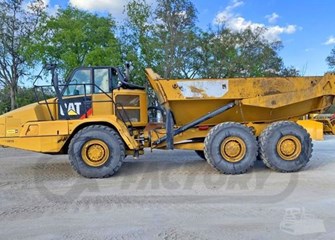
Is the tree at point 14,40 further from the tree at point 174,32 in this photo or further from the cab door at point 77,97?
the cab door at point 77,97

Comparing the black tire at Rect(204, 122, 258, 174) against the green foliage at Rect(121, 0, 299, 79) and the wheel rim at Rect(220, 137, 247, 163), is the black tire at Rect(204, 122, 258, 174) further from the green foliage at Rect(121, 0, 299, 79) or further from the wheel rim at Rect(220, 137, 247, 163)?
the green foliage at Rect(121, 0, 299, 79)

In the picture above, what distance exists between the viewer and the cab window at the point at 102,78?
7.77m

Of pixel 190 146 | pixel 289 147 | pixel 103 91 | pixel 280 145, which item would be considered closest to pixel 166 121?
pixel 190 146

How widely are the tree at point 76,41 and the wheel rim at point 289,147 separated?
667 inches

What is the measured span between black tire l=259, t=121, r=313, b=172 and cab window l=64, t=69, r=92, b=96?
3830 mm

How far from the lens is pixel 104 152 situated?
286 inches

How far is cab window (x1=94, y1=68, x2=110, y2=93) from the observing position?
306 inches

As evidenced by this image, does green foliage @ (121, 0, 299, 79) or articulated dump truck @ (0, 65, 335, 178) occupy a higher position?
green foliage @ (121, 0, 299, 79)

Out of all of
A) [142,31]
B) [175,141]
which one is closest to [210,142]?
[175,141]

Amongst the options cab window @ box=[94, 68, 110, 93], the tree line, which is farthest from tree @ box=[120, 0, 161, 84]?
cab window @ box=[94, 68, 110, 93]

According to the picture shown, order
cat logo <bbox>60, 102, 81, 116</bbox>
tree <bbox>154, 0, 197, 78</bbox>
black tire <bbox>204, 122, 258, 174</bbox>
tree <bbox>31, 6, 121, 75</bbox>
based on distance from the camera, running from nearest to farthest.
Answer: black tire <bbox>204, 122, 258, 174</bbox> → cat logo <bbox>60, 102, 81, 116</bbox> → tree <bbox>31, 6, 121, 75</bbox> → tree <bbox>154, 0, 197, 78</bbox>

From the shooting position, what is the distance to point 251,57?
102 feet

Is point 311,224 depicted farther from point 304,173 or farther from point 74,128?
point 74,128

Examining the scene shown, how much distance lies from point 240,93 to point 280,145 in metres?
1.37
